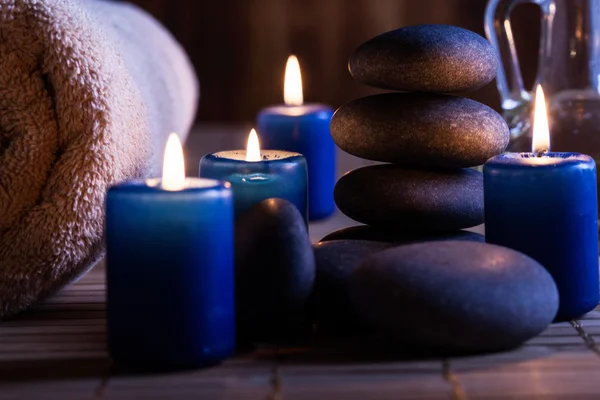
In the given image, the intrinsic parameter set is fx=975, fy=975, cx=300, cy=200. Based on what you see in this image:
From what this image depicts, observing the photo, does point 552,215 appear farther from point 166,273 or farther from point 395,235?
point 166,273

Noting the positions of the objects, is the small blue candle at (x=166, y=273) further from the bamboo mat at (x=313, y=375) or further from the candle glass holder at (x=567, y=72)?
the candle glass holder at (x=567, y=72)

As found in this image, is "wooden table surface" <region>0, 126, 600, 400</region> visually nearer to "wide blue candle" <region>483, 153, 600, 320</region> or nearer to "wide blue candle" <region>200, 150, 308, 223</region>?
"wide blue candle" <region>483, 153, 600, 320</region>

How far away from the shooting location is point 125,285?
2.04 feet

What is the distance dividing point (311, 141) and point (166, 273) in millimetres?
594

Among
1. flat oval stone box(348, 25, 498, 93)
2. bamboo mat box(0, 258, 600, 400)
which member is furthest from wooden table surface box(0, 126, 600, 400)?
flat oval stone box(348, 25, 498, 93)

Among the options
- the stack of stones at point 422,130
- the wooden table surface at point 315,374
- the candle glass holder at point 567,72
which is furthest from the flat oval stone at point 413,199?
the candle glass holder at point 567,72

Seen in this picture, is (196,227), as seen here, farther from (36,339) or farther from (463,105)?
(463,105)

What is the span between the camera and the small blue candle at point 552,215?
718 millimetres

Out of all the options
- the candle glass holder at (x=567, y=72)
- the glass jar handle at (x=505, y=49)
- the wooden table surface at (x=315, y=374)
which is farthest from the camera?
the glass jar handle at (x=505, y=49)

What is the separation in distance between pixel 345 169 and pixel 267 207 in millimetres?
844

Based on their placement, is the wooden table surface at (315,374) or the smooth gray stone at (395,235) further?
the smooth gray stone at (395,235)

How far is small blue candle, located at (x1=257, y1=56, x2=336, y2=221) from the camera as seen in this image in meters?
1.19

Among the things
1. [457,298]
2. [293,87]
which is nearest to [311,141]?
[293,87]

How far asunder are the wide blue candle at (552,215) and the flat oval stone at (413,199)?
82mm
